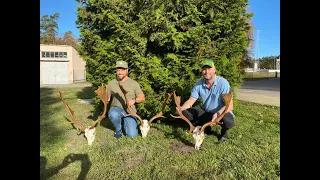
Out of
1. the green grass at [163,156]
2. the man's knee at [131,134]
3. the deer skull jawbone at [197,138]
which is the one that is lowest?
the green grass at [163,156]

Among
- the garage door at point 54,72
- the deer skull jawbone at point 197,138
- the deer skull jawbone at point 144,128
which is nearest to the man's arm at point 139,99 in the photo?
the deer skull jawbone at point 144,128

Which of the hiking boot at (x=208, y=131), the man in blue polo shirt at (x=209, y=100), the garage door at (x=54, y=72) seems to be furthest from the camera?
the garage door at (x=54, y=72)

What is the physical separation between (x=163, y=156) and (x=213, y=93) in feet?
4.74

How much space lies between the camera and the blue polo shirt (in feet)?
14.9

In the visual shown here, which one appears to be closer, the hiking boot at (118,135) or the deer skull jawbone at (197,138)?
the deer skull jawbone at (197,138)

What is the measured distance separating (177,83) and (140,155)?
6.37 ft

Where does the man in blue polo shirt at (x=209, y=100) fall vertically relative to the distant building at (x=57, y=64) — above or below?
below

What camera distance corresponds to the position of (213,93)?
182 inches

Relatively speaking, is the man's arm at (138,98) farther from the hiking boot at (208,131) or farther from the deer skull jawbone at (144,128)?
the hiking boot at (208,131)

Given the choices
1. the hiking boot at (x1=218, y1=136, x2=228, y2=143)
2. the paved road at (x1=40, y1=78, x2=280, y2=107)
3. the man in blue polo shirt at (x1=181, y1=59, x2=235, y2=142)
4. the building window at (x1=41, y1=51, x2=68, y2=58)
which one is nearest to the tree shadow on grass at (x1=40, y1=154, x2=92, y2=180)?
the man in blue polo shirt at (x1=181, y1=59, x2=235, y2=142)

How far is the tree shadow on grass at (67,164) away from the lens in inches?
138

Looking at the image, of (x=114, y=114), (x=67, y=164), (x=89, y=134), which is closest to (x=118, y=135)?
(x=114, y=114)
